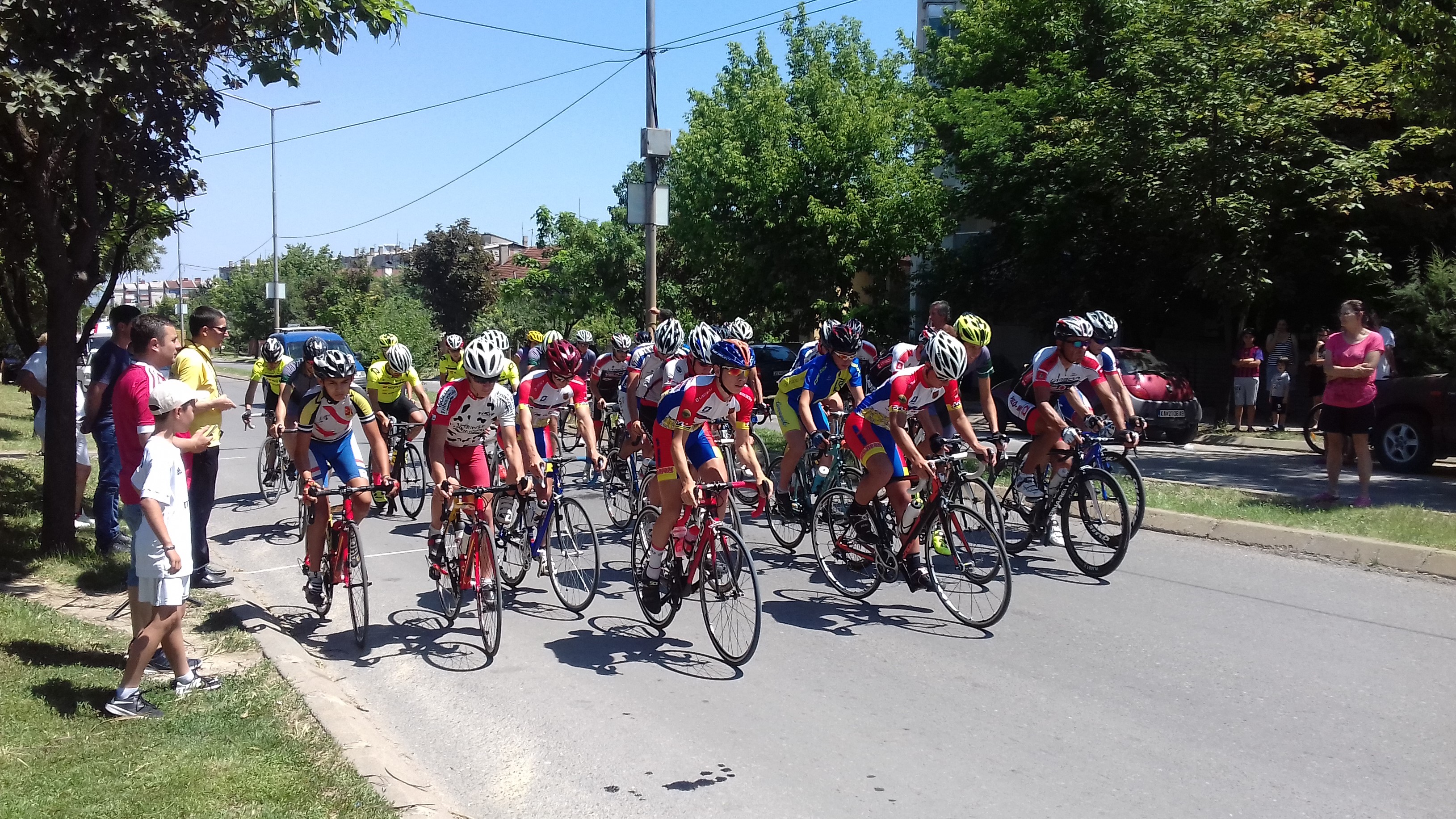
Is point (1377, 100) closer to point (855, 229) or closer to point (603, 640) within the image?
point (855, 229)

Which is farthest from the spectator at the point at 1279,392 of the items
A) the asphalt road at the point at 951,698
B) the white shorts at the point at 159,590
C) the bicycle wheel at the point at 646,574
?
the white shorts at the point at 159,590

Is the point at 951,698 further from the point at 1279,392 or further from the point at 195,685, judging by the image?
the point at 1279,392

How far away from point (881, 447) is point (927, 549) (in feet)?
2.60

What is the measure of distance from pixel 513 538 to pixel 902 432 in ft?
9.20

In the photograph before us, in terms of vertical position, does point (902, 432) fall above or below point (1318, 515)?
above

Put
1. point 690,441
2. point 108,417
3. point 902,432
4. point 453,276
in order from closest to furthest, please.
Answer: point 690,441, point 902,432, point 108,417, point 453,276

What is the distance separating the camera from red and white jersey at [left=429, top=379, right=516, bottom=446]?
7.25 meters

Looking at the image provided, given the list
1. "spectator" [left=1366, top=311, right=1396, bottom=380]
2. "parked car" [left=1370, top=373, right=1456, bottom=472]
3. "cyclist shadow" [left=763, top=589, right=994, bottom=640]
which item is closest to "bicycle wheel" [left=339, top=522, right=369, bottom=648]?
"cyclist shadow" [left=763, top=589, right=994, bottom=640]

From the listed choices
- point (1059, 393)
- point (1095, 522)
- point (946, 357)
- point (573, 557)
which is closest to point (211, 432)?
point (573, 557)

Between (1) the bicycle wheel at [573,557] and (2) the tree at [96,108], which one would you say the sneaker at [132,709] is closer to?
(1) the bicycle wheel at [573,557]

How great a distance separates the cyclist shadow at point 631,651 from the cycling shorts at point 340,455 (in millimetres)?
1826

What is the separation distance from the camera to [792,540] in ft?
32.9

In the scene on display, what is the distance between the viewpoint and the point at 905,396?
7508 millimetres

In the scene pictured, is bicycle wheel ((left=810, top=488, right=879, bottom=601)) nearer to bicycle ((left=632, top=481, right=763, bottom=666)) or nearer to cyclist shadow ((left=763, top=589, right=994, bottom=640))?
cyclist shadow ((left=763, top=589, right=994, bottom=640))
